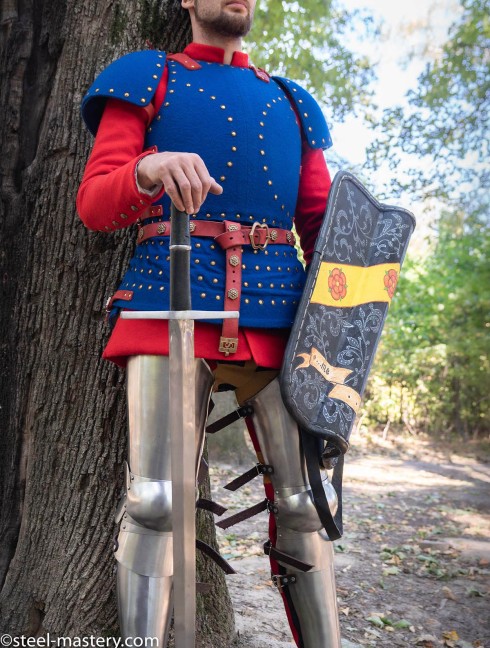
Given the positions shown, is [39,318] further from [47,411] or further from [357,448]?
[357,448]

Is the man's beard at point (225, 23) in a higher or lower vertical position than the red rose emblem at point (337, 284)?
higher

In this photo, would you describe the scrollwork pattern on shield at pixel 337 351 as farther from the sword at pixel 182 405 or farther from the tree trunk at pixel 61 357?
the tree trunk at pixel 61 357

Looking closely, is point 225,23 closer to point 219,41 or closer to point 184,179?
point 219,41

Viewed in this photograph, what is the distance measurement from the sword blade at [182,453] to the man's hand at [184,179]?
0.80 feet

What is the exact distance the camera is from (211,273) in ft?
5.24

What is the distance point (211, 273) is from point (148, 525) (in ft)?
2.00

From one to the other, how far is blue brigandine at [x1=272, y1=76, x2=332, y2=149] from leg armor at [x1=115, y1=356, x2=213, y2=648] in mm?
806

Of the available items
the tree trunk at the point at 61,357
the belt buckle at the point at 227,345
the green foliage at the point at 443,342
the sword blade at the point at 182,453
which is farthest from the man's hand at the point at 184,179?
the green foliage at the point at 443,342

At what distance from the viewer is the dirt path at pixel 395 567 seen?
8.52 feet

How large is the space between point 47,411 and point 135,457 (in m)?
0.58

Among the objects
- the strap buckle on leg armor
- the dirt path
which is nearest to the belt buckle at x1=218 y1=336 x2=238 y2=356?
the strap buckle on leg armor

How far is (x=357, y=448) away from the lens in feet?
30.0

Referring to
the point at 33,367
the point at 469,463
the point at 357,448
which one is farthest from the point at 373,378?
the point at 33,367

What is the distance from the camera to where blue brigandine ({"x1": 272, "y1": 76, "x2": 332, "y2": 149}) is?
1885mm
